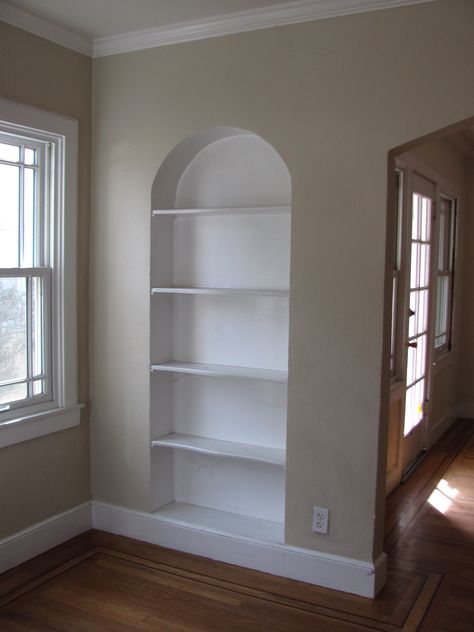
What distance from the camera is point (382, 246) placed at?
9.58 feet

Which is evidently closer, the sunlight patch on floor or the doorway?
the sunlight patch on floor

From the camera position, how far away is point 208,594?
305 cm

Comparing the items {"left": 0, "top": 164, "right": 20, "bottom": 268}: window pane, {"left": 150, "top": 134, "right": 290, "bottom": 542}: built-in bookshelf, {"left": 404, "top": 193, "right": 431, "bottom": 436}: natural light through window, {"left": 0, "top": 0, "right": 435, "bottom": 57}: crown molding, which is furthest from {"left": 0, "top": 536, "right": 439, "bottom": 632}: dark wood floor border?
{"left": 0, "top": 0, "right": 435, "bottom": 57}: crown molding

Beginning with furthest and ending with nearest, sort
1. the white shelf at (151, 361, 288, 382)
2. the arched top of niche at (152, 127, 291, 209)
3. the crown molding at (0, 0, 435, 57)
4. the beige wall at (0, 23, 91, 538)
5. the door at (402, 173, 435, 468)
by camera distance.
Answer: the door at (402, 173, 435, 468)
the arched top of niche at (152, 127, 291, 209)
the white shelf at (151, 361, 288, 382)
the beige wall at (0, 23, 91, 538)
the crown molding at (0, 0, 435, 57)

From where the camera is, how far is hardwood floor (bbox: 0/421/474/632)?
2818 millimetres

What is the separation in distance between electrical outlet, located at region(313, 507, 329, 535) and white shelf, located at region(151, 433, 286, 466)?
283 millimetres

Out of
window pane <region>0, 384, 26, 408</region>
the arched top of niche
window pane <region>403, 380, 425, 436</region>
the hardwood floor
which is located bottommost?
the hardwood floor

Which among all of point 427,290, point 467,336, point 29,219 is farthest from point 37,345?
point 467,336

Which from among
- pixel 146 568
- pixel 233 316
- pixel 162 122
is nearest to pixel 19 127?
pixel 162 122

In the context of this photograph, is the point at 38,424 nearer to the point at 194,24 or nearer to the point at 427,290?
the point at 194,24

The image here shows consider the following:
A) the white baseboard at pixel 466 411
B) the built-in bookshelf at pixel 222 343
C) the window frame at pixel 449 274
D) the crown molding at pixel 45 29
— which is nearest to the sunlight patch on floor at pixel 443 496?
the built-in bookshelf at pixel 222 343

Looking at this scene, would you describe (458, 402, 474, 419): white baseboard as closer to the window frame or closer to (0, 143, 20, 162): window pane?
the window frame

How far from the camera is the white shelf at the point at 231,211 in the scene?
3.21 m

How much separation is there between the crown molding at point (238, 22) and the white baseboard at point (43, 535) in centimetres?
258
